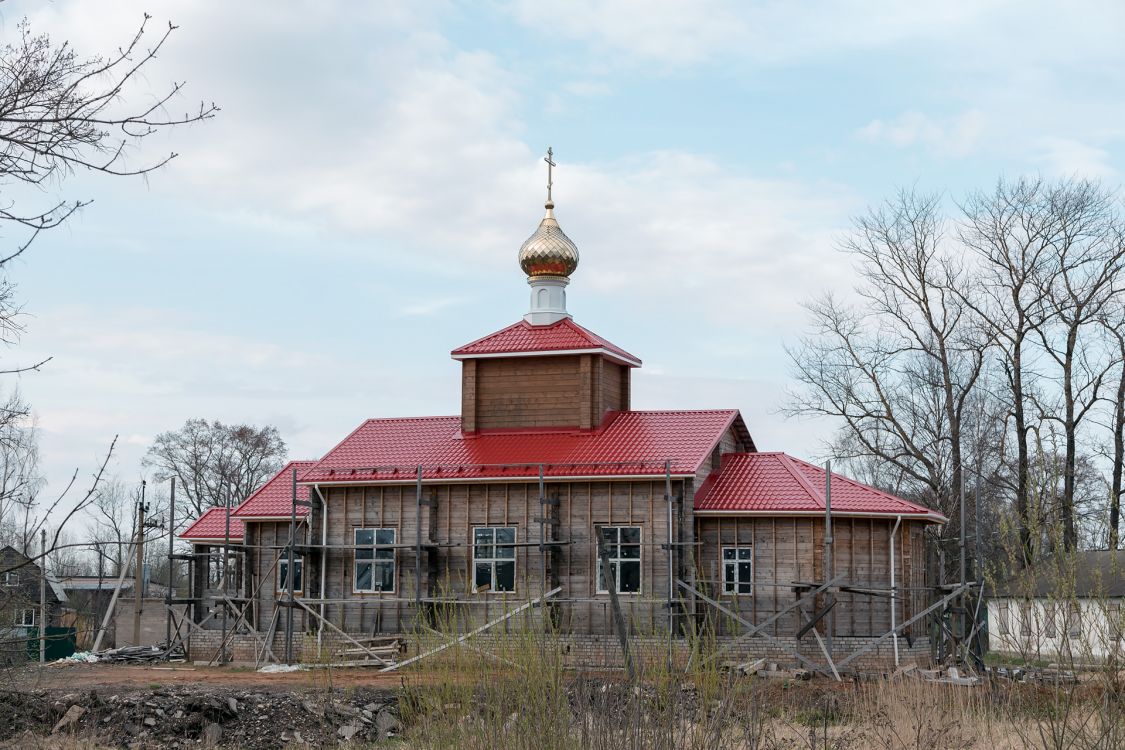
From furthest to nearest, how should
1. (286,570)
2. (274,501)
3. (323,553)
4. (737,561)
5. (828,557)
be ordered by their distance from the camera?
(274,501)
(286,570)
(323,553)
(737,561)
(828,557)

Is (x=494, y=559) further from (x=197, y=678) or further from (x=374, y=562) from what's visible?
(x=197, y=678)

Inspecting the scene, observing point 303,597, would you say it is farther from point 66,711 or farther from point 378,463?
point 66,711

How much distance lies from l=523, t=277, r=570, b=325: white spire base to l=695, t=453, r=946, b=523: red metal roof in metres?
5.89

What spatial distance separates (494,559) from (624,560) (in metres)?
2.81

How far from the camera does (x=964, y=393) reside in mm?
36344

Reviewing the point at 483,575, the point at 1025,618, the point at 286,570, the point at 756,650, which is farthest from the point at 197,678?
the point at 1025,618

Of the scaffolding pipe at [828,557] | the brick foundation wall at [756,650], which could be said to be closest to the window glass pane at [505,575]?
the brick foundation wall at [756,650]

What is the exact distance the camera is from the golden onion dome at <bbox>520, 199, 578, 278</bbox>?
1251 inches

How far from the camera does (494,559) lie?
2711cm

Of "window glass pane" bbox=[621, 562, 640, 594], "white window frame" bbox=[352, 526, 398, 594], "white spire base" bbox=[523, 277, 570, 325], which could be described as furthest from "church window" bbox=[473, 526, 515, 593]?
"white spire base" bbox=[523, 277, 570, 325]

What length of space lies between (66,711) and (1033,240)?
91.7 ft

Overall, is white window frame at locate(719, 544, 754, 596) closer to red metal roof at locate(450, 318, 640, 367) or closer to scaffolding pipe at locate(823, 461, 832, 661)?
scaffolding pipe at locate(823, 461, 832, 661)

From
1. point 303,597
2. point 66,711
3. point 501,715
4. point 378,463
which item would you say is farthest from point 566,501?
point 501,715

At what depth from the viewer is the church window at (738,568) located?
86.3ft
